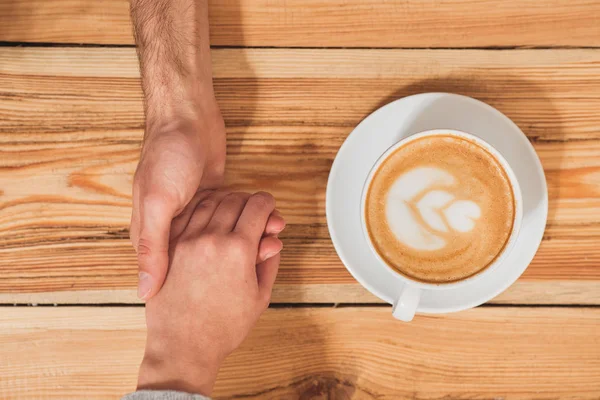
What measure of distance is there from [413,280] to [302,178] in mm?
287

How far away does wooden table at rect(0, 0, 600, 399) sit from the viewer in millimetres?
942

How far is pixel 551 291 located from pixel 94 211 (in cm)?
86

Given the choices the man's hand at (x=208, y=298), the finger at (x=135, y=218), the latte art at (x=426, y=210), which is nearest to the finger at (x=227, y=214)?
the man's hand at (x=208, y=298)

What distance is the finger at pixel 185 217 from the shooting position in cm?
88

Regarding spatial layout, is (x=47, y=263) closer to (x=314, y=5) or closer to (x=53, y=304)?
(x=53, y=304)

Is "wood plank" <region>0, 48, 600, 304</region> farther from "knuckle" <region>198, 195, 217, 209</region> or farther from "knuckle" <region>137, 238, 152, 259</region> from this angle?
"knuckle" <region>137, 238, 152, 259</region>

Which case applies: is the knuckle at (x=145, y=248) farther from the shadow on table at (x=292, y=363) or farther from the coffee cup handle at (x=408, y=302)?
the coffee cup handle at (x=408, y=302)

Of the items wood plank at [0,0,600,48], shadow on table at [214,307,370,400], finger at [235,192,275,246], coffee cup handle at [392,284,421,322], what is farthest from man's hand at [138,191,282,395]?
wood plank at [0,0,600,48]

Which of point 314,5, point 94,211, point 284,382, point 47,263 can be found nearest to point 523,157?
point 314,5

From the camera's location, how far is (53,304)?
0.96 metres

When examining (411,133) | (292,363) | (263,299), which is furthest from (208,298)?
(411,133)

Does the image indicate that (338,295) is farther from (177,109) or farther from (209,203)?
(177,109)

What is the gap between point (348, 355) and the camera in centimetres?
95

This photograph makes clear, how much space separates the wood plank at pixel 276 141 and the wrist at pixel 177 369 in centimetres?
20
